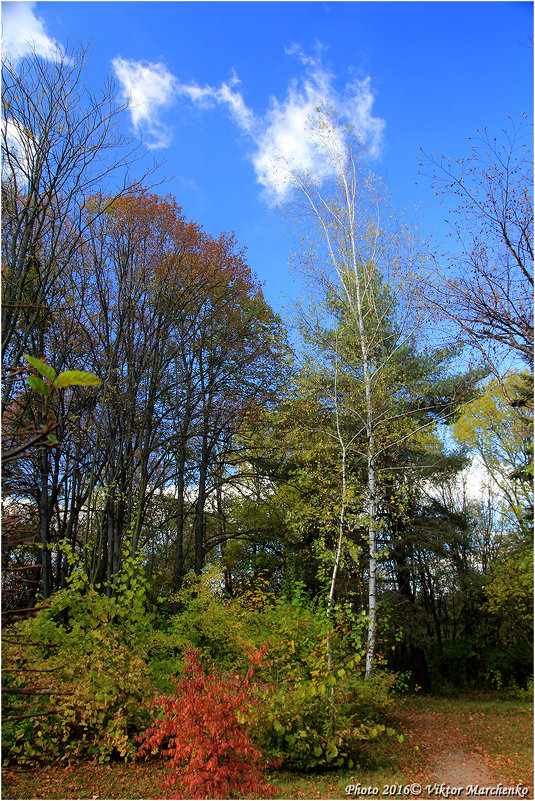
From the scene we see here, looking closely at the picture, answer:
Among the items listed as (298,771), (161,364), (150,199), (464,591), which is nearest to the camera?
(298,771)

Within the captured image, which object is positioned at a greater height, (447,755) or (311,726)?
(311,726)

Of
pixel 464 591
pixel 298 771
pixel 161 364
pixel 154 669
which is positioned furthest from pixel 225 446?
pixel 298 771

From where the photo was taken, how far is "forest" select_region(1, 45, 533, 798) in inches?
197

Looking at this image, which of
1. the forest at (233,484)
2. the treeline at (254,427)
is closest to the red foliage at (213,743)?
the forest at (233,484)

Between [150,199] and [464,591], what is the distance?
37.3 feet

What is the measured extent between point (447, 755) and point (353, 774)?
1368 mm

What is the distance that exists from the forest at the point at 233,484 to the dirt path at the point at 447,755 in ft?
1.90

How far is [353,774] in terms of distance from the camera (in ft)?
17.7

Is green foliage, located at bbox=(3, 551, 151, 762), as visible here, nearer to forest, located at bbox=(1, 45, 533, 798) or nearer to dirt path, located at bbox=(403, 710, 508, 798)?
forest, located at bbox=(1, 45, 533, 798)

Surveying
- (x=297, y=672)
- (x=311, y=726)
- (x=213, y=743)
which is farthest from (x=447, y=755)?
(x=213, y=743)

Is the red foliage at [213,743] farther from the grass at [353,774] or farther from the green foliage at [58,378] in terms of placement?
the green foliage at [58,378]

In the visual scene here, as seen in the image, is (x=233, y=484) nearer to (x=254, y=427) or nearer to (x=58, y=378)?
(x=254, y=427)

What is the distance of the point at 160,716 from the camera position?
5.66m

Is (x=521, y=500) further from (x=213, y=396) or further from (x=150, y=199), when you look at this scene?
(x=150, y=199)
